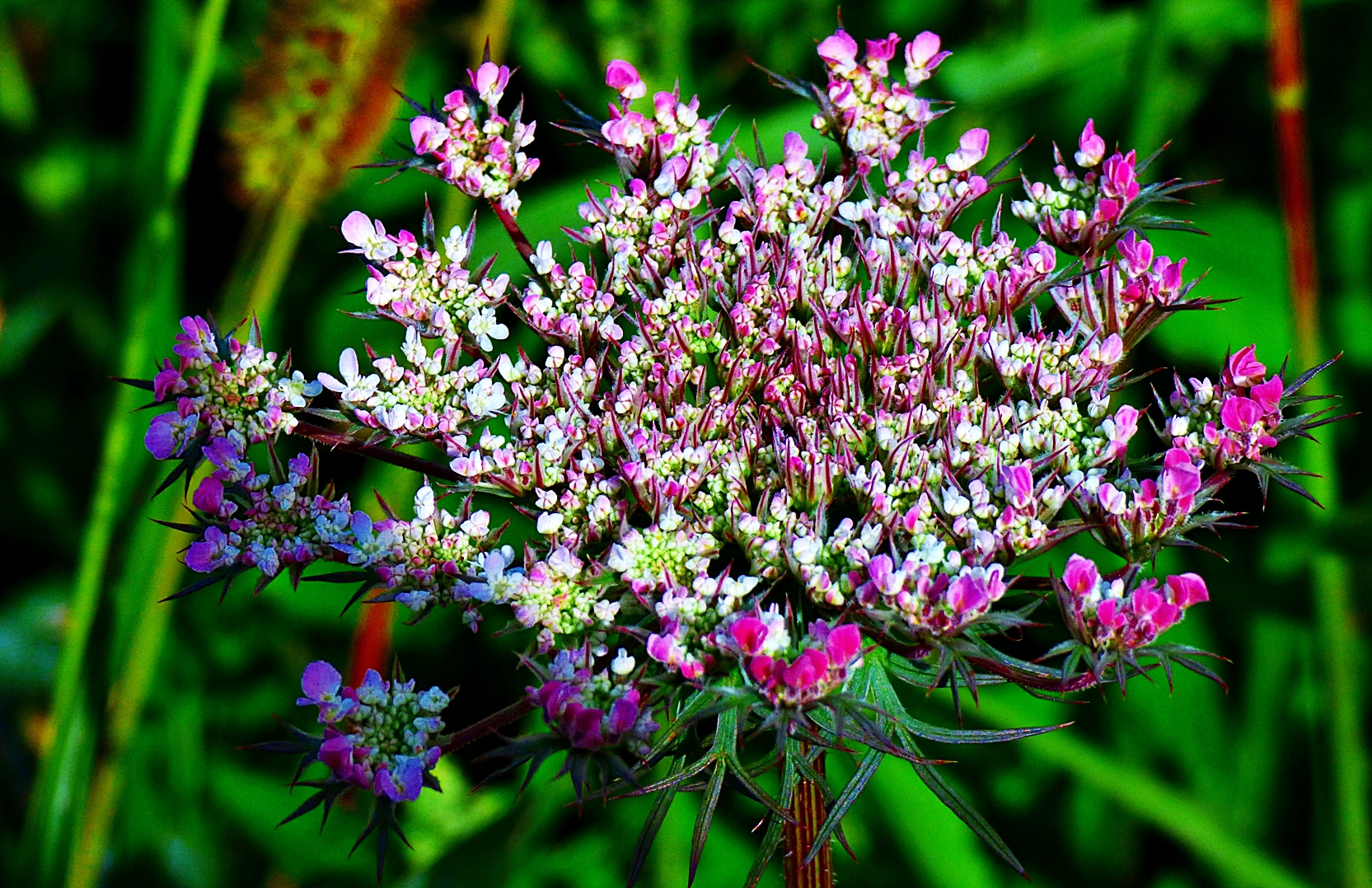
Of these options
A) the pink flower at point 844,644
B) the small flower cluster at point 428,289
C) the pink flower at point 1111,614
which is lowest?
the pink flower at point 844,644

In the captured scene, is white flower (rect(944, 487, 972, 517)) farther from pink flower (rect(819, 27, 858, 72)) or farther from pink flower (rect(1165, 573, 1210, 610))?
pink flower (rect(819, 27, 858, 72))

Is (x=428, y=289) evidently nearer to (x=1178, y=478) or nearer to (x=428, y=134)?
(x=428, y=134)

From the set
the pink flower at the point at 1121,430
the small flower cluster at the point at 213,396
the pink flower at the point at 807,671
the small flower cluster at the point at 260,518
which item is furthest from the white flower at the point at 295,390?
the pink flower at the point at 1121,430

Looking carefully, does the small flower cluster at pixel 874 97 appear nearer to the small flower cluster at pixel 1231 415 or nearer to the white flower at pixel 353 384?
the small flower cluster at pixel 1231 415

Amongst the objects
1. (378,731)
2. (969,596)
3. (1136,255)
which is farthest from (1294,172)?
(378,731)

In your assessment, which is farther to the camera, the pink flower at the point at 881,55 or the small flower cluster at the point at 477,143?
the pink flower at the point at 881,55

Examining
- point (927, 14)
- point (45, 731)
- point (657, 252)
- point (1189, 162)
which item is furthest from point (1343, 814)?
point (45, 731)

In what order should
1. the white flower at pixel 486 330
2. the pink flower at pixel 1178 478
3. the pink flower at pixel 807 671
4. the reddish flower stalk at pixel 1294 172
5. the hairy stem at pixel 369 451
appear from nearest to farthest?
the pink flower at pixel 807 671
the pink flower at pixel 1178 478
the hairy stem at pixel 369 451
the white flower at pixel 486 330
the reddish flower stalk at pixel 1294 172
